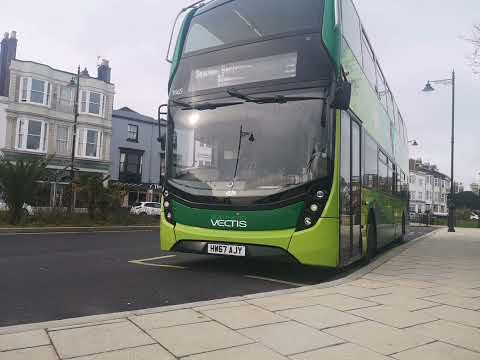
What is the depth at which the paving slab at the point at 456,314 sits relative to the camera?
4383 mm

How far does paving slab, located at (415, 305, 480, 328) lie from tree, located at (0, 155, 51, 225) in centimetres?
1476

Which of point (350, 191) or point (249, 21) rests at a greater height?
point (249, 21)

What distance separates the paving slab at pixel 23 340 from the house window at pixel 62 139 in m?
36.0

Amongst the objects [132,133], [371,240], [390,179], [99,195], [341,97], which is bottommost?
[371,240]

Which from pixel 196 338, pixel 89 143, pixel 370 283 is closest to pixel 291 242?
pixel 370 283

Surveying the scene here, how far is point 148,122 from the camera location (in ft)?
145

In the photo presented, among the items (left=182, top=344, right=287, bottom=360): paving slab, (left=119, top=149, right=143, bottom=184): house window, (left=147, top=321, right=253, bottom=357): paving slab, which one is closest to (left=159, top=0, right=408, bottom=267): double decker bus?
(left=147, top=321, right=253, bottom=357): paving slab

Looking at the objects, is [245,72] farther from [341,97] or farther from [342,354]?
[342,354]

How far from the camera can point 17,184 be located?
52.0 ft

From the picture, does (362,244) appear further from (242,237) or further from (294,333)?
(294,333)

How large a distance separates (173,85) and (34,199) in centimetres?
1132

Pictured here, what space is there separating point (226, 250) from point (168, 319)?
2.68 meters

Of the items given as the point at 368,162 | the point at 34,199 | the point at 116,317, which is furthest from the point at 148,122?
the point at 116,317

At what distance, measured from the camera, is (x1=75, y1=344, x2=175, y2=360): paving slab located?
9.92ft
